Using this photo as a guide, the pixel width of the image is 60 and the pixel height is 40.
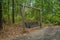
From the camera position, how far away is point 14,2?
15.8 m

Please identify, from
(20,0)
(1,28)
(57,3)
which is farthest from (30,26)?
(57,3)

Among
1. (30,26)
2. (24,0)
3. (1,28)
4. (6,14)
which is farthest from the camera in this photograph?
(24,0)

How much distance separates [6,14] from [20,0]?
2.33m

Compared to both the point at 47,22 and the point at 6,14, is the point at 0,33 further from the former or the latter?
the point at 47,22

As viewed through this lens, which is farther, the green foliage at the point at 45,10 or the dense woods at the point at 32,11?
the green foliage at the point at 45,10

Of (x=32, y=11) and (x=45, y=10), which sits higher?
(x=32, y=11)

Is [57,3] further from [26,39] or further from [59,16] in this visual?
[26,39]

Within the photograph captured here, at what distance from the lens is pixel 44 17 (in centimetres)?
1697

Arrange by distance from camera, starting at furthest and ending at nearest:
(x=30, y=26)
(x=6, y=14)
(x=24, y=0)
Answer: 1. (x=24, y=0)
2. (x=6, y=14)
3. (x=30, y=26)

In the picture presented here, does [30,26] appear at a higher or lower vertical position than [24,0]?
lower

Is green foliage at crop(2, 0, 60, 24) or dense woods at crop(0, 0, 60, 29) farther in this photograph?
green foliage at crop(2, 0, 60, 24)

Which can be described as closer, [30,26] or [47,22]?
[30,26]

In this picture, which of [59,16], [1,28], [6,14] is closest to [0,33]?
[1,28]

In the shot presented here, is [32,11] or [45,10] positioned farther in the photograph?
[45,10]
